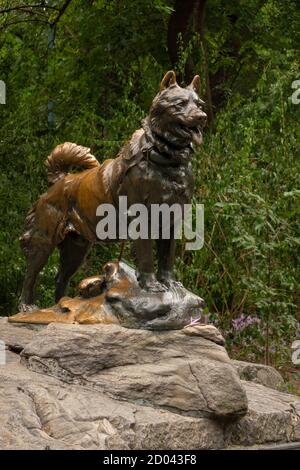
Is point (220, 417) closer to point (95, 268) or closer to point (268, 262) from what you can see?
point (268, 262)

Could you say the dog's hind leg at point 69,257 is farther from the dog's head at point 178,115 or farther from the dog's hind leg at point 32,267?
the dog's head at point 178,115

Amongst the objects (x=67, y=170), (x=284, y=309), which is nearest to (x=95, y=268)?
(x=284, y=309)

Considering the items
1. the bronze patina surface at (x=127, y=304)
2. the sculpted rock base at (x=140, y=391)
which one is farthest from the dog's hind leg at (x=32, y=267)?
the sculpted rock base at (x=140, y=391)

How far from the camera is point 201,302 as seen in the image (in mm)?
5305

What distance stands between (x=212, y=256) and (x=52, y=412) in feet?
11.5

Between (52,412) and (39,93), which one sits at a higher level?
(39,93)

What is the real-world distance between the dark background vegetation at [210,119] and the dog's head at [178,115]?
6.20 ft

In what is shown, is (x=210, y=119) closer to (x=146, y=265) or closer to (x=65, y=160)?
(x=65, y=160)

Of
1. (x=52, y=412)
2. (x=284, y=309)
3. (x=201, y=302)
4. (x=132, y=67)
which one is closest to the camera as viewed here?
(x=52, y=412)

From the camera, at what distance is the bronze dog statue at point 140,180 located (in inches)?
198

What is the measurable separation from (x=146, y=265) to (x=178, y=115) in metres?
0.86

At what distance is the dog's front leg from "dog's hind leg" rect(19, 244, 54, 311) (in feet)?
3.39

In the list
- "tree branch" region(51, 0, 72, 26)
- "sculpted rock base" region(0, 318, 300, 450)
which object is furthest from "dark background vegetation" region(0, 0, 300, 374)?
"sculpted rock base" region(0, 318, 300, 450)

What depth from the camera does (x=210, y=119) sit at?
989 cm
